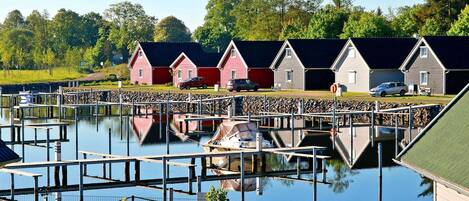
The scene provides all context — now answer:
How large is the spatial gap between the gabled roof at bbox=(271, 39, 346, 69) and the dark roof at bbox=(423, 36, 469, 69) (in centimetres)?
1301

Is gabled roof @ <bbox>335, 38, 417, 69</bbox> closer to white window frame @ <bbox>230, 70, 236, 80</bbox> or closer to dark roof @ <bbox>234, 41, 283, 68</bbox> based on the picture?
dark roof @ <bbox>234, 41, 283, 68</bbox>

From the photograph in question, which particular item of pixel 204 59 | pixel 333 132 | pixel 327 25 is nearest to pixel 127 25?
pixel 327 25

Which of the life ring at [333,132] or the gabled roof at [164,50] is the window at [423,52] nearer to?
the life ring at [333,132]

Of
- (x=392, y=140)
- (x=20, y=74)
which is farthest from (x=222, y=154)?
(x=20, y=74)

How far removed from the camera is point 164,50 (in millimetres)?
110688

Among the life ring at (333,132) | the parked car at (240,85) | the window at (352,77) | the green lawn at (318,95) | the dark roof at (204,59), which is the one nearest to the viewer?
the life ring at (333,132)

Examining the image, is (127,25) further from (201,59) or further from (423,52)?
(423,52)

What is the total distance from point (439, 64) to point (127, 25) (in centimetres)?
11163

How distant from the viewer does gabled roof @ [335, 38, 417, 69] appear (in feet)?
266

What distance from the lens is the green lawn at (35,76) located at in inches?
5581

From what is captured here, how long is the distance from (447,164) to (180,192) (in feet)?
54.5

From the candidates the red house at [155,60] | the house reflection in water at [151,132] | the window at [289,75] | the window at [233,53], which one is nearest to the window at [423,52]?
the window at [289,75]

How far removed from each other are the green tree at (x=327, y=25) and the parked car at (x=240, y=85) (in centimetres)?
3001

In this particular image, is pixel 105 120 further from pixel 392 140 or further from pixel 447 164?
pixel 447 164
